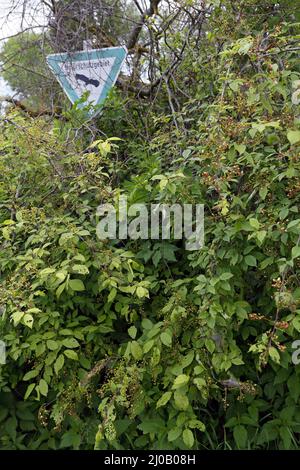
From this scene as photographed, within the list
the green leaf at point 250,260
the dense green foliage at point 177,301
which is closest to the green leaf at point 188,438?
the dense green foliage at point 177,301

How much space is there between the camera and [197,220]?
6.98 ft

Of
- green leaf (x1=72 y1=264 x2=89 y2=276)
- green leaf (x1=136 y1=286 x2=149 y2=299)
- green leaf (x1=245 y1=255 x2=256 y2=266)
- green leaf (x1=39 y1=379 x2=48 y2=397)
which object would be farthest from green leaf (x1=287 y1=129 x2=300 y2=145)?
green leaf (x1=39 y1=379 x2=48 y2=397)

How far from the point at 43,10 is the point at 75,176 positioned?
52.2 inches

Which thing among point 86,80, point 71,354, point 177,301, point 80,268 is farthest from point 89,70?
point 71,354

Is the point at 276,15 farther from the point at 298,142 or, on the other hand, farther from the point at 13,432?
the point at 13,432

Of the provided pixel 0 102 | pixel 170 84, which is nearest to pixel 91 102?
pixel 170 84

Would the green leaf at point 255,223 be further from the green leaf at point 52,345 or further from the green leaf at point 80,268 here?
the green leaf at point 52,345

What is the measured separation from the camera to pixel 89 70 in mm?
2953

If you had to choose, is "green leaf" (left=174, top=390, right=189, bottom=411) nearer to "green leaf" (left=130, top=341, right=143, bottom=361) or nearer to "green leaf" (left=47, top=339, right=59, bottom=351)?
"green leaf" (left=130, top=341, right=143, bottom=361)

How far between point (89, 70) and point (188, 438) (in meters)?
2.14

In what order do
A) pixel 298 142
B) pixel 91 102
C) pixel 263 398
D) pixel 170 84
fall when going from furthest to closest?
pixel 170 84 → pixel 91 102 → pixel 263 398 → pixel 298 142

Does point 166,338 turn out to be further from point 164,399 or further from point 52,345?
point 52,345

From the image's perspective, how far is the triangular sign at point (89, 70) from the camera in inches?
114

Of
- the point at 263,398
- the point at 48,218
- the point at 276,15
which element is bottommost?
the point at 263,398
